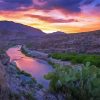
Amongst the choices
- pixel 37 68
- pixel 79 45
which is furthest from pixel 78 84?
pixel 79 45

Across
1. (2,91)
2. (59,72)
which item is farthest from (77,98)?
(2,91)

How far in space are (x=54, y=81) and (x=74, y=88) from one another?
2.99 ft

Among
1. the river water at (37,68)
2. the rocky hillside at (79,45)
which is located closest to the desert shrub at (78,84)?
the river water at (37,68)

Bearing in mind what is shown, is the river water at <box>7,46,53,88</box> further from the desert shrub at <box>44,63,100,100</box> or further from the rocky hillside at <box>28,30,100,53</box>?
the rocky hillside at <box>28,30,100,53</box>

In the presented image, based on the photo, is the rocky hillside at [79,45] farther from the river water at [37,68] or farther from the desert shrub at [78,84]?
the desert shrub at [78,84]

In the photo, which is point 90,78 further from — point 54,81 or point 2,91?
point 2,91

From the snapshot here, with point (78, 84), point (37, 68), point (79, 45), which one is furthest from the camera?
point (79, 45)

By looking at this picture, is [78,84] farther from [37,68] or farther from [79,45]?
[79,45]

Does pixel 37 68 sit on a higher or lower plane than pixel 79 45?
higher

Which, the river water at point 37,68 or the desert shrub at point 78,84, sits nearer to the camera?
the desert shrub at point 78,84

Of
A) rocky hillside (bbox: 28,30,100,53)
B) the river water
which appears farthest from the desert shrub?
rocky hillside (bbox: 28,30,100,53)

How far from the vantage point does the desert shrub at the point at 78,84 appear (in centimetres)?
1269

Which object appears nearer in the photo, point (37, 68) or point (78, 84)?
point (78, 84)

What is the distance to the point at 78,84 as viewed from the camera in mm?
12906
